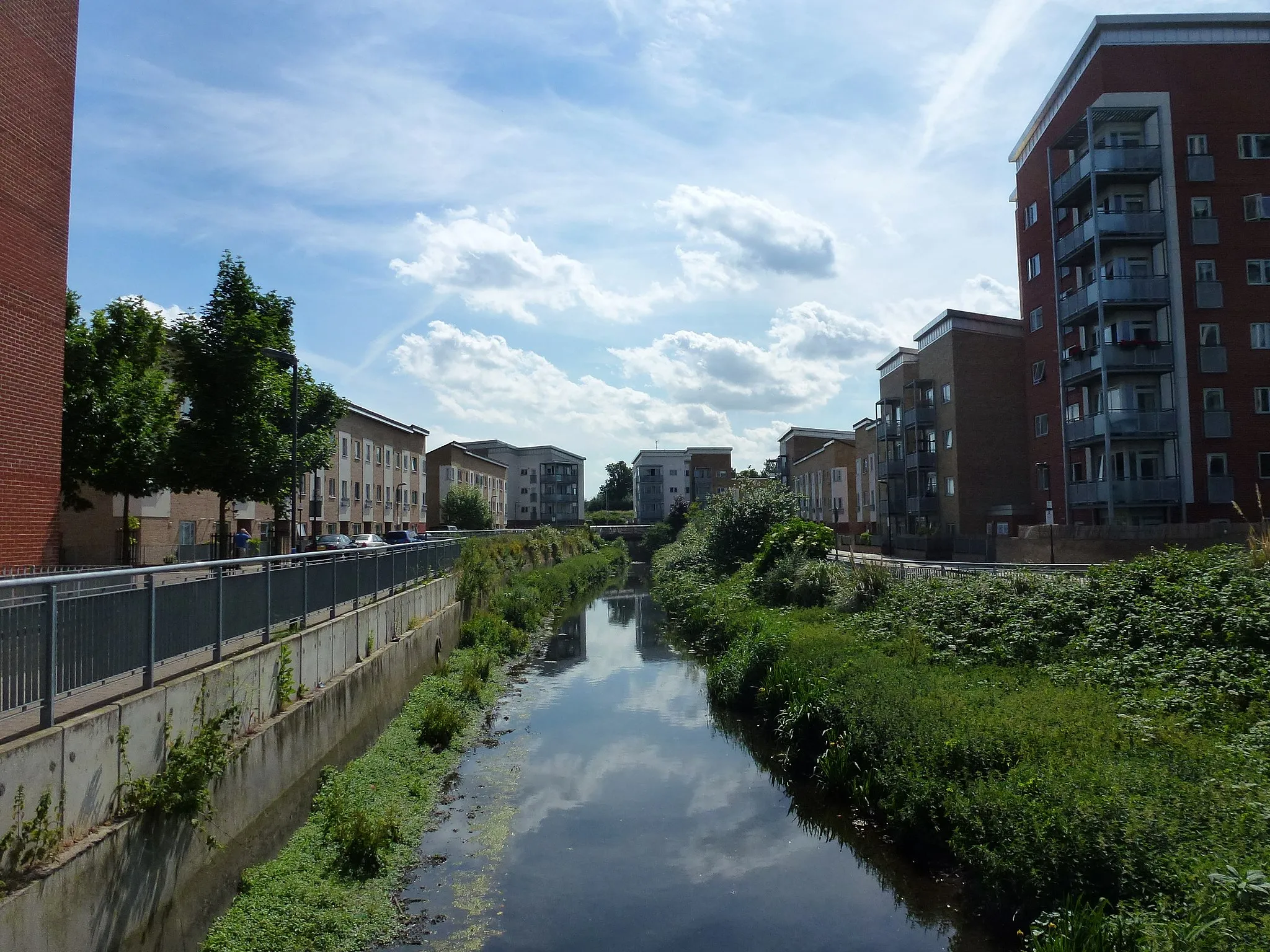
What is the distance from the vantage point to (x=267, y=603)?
1045 centimetres

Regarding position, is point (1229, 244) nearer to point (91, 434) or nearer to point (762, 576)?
point (762, 576)

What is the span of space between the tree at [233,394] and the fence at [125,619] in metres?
13.3

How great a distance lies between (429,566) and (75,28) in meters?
13.3

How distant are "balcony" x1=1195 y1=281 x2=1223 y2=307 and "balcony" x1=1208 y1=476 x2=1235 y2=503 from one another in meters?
6.63

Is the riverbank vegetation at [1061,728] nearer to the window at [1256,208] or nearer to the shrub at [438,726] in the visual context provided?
the shrub at [438,726]

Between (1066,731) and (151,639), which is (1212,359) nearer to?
(1066,731)

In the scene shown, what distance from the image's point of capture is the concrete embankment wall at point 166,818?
530 cm

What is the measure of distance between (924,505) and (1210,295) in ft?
68.0

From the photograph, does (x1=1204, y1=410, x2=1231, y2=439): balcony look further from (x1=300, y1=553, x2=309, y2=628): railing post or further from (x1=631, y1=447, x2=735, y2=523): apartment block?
(x1=631, y1=447, x2=735, y2=523): apartment block

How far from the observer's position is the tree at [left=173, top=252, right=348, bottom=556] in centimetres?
2345

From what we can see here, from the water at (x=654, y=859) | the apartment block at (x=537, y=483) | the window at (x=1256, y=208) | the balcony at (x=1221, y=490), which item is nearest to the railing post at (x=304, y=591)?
the water at (x=654, y=859)

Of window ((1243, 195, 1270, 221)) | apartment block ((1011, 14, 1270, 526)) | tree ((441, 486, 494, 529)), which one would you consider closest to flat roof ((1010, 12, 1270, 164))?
apartment block ((1011, 14, 1270, 526))

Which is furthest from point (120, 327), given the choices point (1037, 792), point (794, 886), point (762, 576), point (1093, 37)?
point (1093, 37)

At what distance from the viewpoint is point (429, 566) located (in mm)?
22953
